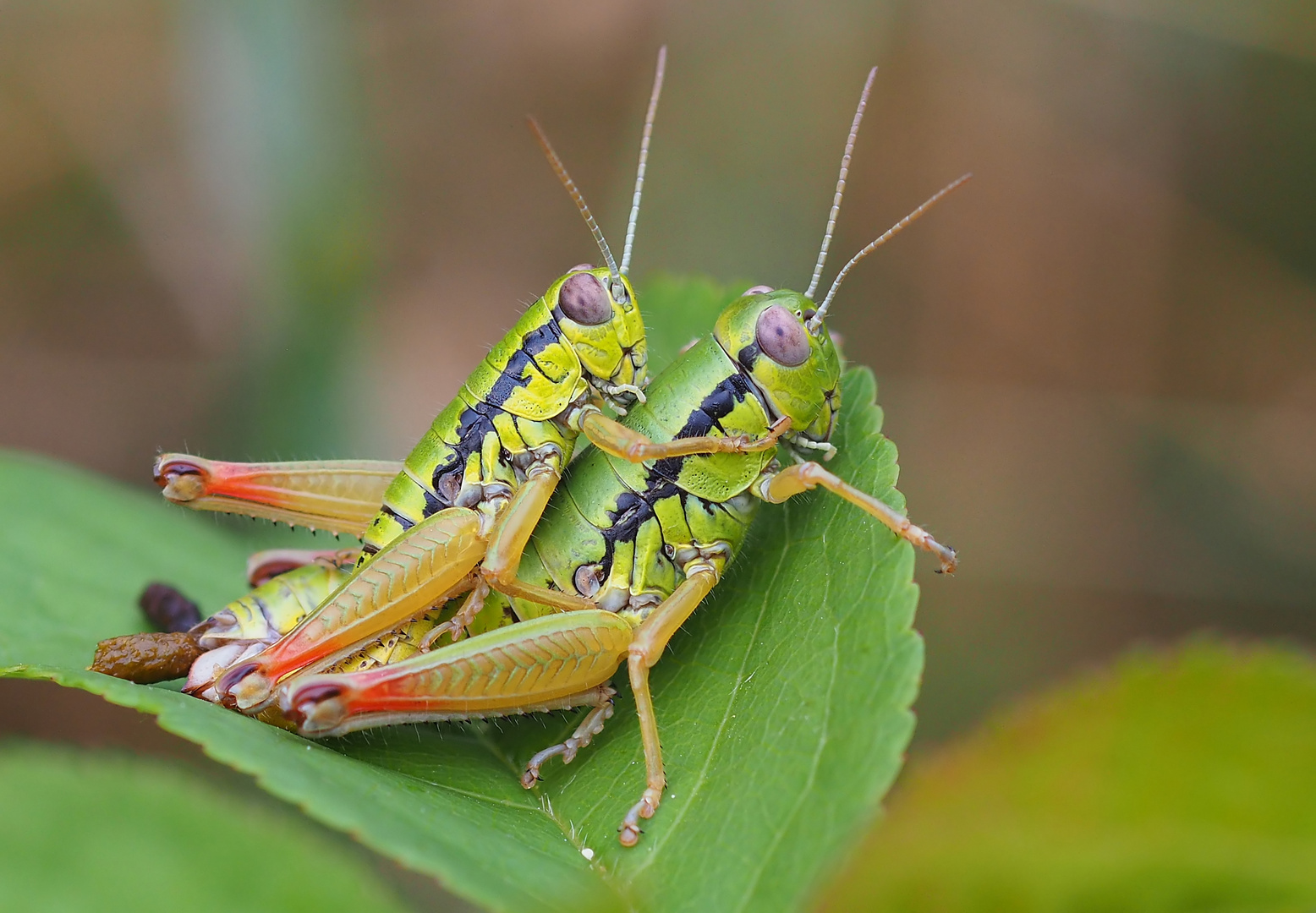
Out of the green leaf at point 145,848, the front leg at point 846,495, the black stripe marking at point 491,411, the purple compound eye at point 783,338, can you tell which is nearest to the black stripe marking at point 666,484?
the purple compound eye at point 783,338

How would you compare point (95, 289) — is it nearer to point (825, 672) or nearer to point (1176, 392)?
point (825, 672)

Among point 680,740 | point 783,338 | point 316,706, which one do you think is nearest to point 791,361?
point 783,338

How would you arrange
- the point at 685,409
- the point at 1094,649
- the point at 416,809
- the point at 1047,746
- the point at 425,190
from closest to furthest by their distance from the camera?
the point at 1047,746
the point at 416,809
the point at 685,409
the point at 1094,649
the point at 425,190

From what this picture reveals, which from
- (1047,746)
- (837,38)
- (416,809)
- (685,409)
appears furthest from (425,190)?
(1047,746)

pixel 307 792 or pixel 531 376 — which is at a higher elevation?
pixel 531 376

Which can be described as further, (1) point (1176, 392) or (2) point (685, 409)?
(1) point (1176, 392)

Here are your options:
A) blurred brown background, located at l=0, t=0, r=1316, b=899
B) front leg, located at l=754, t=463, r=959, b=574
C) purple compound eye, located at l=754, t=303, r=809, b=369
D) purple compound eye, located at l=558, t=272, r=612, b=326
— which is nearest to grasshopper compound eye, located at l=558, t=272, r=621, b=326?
purple compound eye, located at l=558, t=272, r=612, b=326

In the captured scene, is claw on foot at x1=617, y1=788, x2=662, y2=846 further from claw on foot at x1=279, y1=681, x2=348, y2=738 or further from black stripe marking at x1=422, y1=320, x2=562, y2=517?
black stripe marking at x1=422, y1=320, x2=562, y2=517
